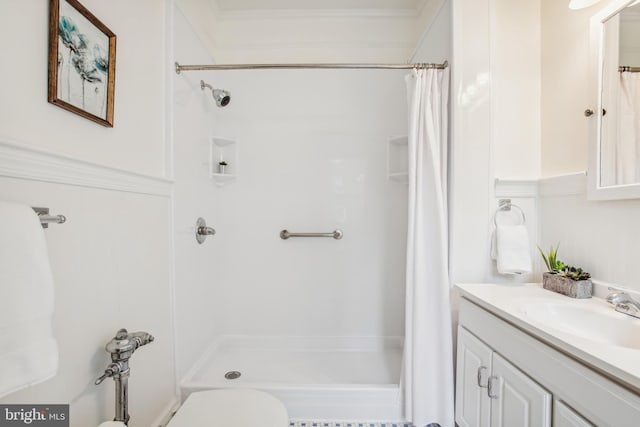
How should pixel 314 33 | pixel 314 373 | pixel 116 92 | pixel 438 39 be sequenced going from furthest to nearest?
pixel 314 33
pixel 314 373
pixel 438 39
pixel 116 92

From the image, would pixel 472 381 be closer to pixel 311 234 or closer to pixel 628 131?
pixel 628 131

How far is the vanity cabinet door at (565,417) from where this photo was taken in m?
0.76

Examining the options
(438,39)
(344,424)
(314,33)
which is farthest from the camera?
(314,33)

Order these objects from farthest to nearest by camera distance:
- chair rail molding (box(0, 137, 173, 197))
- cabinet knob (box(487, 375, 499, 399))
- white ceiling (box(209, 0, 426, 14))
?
white ceiling (box(209, 0, 426, 14)) < cabinet knob (box(487, 375, 499, 399)) < chair rail molding (box(0, 137, 173, 197))

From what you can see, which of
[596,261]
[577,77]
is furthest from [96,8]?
[596,261]

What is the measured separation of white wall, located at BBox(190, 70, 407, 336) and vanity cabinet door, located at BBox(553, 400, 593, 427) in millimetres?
1397

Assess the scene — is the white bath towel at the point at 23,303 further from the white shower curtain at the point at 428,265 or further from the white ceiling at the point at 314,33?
the white ceiling at the point at 314,33

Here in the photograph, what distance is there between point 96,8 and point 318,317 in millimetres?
2186

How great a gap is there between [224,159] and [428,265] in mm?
1691

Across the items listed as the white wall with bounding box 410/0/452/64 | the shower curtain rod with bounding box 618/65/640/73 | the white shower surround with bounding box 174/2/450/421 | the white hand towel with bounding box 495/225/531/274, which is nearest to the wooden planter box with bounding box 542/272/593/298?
the white hand towel with bounding box 495/225/531/274

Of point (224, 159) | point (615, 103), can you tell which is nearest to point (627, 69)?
point (615, 103)

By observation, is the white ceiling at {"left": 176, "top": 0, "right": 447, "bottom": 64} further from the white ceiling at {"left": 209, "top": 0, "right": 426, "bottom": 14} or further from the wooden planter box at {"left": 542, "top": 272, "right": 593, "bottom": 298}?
the wooden planter box at {"left": 542, "top": 272, "right": 593, "bottom": 298}

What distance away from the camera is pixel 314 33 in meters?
2.28

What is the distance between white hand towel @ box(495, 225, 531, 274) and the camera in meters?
1.38
